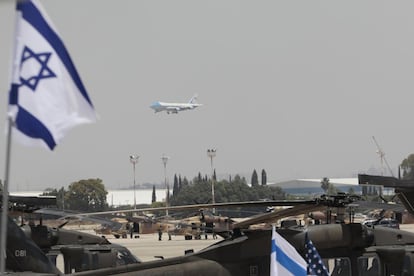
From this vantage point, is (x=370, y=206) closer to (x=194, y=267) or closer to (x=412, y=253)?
(x=412, y=253)

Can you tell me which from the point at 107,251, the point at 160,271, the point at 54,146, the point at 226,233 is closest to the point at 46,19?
the point at 54,146

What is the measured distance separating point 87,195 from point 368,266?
525 feet

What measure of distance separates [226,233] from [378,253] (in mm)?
2657

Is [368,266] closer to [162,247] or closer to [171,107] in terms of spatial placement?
[162,247]

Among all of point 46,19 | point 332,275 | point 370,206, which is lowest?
point 332,275

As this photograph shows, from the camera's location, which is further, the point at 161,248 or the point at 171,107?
the point at 171,107

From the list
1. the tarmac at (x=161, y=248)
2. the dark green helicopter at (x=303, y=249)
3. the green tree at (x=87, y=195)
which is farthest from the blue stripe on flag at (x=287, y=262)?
the green tree at (x=87, y=195)

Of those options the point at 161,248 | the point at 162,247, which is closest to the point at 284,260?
the point at 161,248

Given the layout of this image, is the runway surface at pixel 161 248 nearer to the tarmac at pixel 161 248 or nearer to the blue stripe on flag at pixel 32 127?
the tarmac at pixel 161 248

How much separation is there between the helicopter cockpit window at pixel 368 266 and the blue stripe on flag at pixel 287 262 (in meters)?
5.27

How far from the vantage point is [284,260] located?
9750 millimetres

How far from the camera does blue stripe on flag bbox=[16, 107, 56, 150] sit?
7.49 metres

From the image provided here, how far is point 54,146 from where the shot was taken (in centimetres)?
762

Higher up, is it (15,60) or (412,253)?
(15,60)
